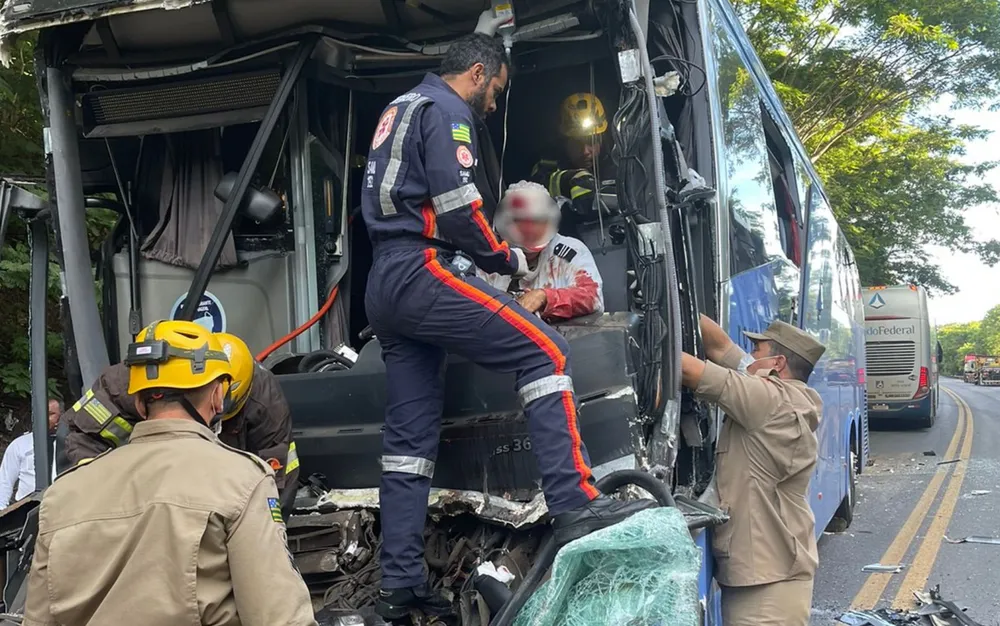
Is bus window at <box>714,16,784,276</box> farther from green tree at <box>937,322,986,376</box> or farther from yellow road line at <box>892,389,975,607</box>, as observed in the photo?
green tree at <box>937,322,986,376</box>

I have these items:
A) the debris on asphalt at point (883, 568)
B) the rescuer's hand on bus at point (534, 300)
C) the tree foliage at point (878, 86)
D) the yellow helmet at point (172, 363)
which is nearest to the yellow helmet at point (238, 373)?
the yellow helmet at point (172, 363)

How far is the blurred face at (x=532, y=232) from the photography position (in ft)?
11.7

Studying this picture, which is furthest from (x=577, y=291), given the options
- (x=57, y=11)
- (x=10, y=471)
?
(x=10, y=471)

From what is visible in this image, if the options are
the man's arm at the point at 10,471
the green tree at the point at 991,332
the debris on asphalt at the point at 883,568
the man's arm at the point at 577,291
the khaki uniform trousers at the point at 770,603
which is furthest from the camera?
the green tree at the point at 991,332

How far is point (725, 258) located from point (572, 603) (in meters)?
1.82

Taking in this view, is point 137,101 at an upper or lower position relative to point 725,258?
upper

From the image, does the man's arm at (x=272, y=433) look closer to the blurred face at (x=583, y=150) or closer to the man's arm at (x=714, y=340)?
the man's arm at (x=714, y=340)

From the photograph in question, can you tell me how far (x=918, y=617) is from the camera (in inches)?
163

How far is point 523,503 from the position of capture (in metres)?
2.84

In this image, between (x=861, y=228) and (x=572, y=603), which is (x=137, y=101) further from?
(x=861, y=228)

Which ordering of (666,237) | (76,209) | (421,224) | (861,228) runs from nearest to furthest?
(421,224) → (666,237) → (76,209) → (861,228)

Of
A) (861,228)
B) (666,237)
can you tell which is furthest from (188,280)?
(861,228)

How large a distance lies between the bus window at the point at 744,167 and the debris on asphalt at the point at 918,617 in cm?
178

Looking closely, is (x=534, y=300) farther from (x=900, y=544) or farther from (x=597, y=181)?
(x=900, y=544)
